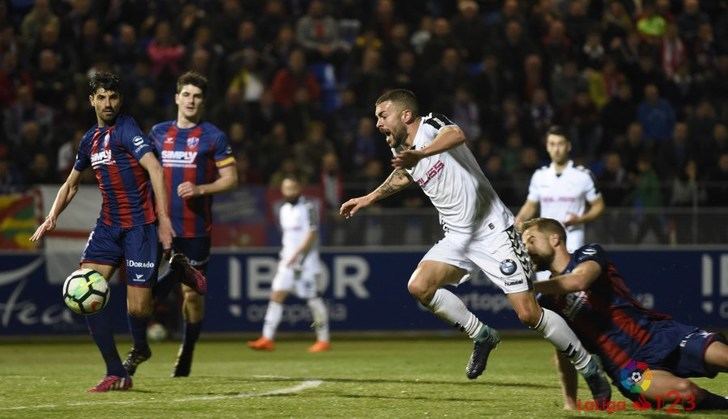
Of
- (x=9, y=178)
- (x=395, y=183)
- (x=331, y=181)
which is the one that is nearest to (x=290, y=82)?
(x=331, y=181)

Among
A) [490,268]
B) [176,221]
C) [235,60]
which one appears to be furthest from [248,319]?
[490,268]

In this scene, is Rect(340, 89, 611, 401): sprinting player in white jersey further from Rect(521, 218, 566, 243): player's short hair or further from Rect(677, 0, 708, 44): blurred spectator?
Rect(677, 0, 708, 44): blurred spectator

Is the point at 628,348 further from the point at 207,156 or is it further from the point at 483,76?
the point at 483,76

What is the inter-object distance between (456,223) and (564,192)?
4.26 m

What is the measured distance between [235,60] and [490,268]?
11637 mm

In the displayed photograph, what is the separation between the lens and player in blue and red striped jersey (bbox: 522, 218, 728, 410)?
311 inches

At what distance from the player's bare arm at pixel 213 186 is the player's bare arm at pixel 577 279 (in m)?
3.53

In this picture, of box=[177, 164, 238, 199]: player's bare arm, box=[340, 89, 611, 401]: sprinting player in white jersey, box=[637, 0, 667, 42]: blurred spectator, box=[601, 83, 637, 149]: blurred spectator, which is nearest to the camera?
box=[340, 89, 611, 401]: sprinting player in white jersey

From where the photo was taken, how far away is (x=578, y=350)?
25.9ft

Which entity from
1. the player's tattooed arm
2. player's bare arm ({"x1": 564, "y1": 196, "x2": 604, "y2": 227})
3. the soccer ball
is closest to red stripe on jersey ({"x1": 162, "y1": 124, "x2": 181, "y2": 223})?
the soccer ball

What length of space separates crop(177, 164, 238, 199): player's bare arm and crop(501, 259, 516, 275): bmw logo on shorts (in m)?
2.96

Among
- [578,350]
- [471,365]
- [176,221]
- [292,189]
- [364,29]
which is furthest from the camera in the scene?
[364,29]

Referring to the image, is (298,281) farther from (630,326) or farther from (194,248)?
(630,326)

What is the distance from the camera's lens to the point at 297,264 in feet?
51.8
